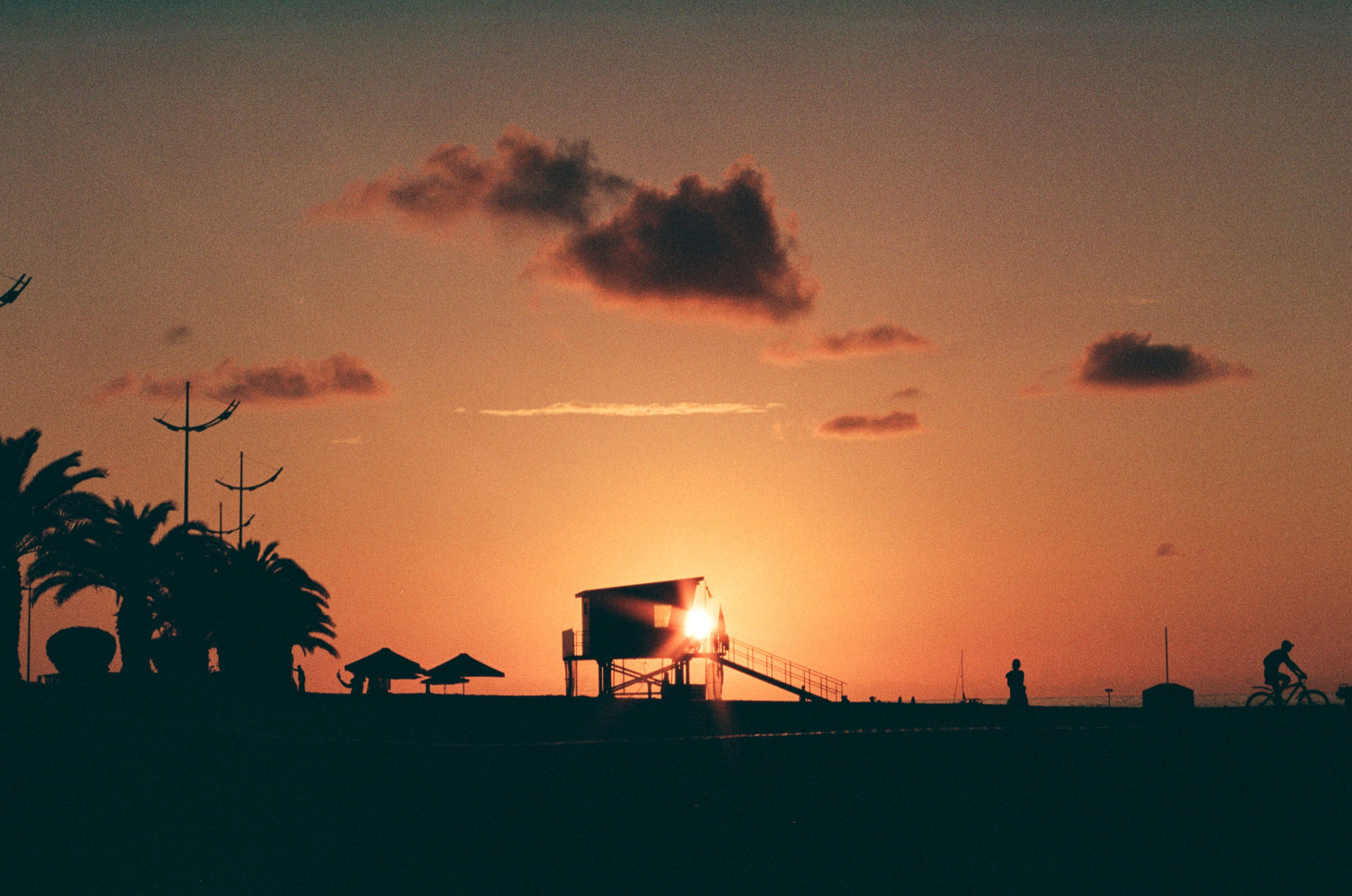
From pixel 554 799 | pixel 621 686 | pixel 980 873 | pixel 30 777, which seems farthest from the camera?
pixel 621 686

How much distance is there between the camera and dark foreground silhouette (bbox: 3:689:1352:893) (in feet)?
36.5

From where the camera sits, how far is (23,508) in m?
32.8

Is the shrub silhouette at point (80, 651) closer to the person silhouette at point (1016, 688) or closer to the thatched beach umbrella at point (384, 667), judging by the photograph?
the thatched beach umbrella at point (384, 667)

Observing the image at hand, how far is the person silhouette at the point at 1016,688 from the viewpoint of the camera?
26.6 metres

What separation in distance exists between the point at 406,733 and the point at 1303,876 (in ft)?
51.2

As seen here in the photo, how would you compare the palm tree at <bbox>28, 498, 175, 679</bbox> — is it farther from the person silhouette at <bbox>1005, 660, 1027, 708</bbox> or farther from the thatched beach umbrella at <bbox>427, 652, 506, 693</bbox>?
the person silhouette at <bbox>1005, 660, 1027, 708</bbox>

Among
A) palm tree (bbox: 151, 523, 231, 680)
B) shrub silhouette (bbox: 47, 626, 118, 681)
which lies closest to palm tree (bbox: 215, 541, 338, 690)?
palm tree (bbox: 151, 523, 231, 680)

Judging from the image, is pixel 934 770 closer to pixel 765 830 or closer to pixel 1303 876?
pixel 765 830

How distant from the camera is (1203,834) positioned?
13.0 meters

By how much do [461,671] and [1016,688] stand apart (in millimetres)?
25495

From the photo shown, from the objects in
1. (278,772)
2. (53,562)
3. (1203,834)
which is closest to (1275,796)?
(1203,834)

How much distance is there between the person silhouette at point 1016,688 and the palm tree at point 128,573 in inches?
985

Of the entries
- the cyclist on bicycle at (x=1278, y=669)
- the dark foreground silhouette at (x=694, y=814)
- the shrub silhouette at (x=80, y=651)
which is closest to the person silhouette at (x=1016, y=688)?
the cyclist on bicycle at (x=1278, y=669)

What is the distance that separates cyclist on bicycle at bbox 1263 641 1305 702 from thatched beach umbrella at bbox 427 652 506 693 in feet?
94.5
